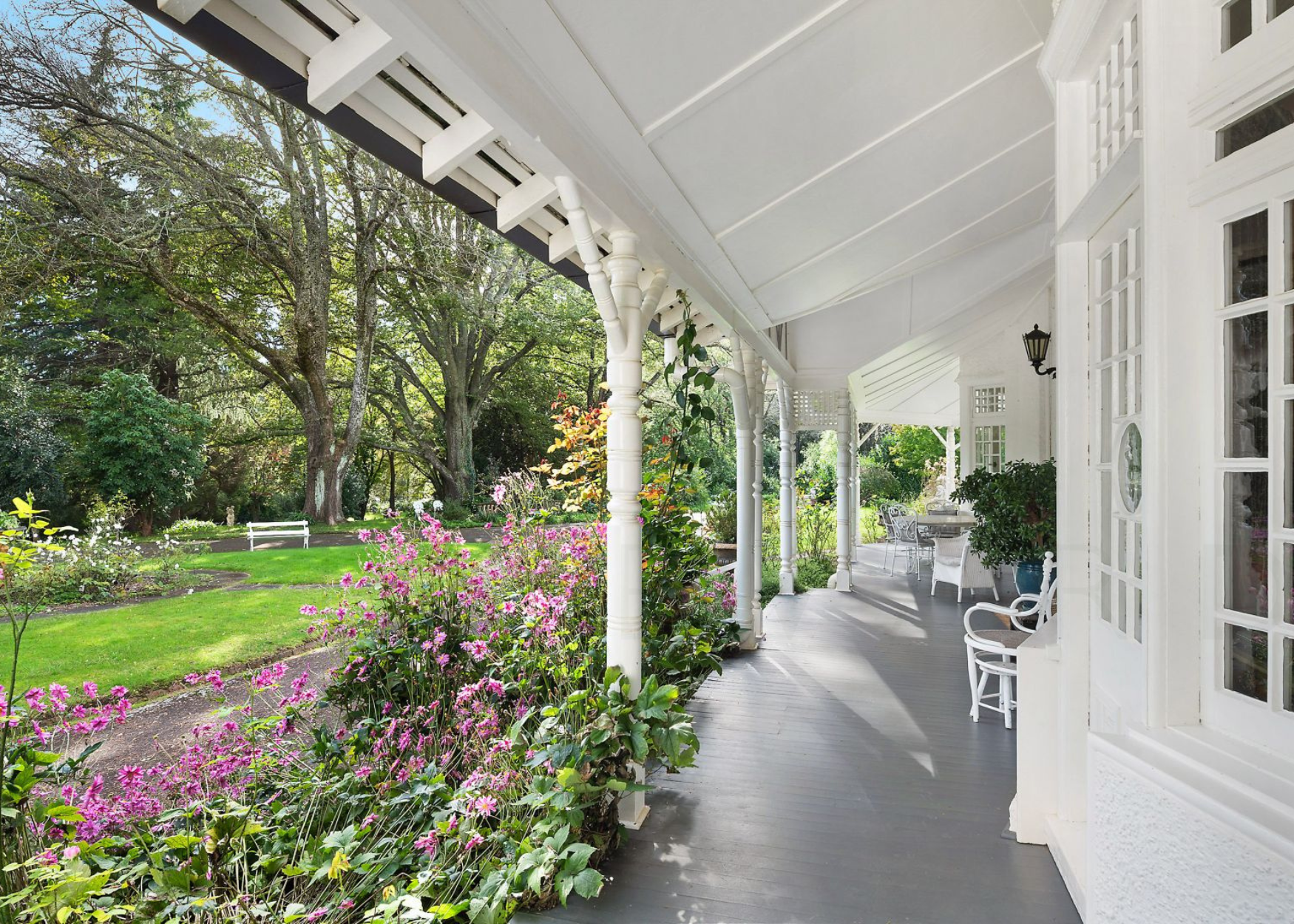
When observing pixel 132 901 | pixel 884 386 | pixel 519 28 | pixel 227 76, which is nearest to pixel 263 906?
pixel 132 901

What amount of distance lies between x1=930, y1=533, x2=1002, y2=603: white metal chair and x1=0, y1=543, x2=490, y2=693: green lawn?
5862 millimetres

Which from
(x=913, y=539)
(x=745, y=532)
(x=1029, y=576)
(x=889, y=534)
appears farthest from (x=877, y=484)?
(x=745, y=532)

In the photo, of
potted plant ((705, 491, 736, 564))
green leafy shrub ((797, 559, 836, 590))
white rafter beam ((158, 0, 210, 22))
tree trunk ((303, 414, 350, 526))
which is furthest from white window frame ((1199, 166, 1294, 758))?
tree trunk ((303, 414, 350, 526))

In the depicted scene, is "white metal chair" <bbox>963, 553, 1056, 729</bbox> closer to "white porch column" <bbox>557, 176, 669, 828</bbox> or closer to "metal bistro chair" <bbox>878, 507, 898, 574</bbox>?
"white porch column" <bbox>557, 176, 669, 828</bbox>

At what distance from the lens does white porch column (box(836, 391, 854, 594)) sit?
28.2 feet

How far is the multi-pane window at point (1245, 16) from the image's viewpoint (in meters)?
1.41

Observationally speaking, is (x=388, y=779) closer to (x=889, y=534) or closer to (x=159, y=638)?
(x=159, y=638)

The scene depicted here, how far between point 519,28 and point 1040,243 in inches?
226

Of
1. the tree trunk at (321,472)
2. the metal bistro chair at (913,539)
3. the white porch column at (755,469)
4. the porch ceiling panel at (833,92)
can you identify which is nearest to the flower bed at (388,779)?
the porch ceiling panel at (833,92)

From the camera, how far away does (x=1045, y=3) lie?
254 centimetres

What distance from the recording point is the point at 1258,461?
1.45 meters

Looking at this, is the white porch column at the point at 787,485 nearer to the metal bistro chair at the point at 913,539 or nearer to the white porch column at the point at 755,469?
the white porch column at the point at 755,469

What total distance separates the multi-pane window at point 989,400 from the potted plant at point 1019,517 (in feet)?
9.09

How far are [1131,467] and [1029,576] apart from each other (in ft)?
15.3
